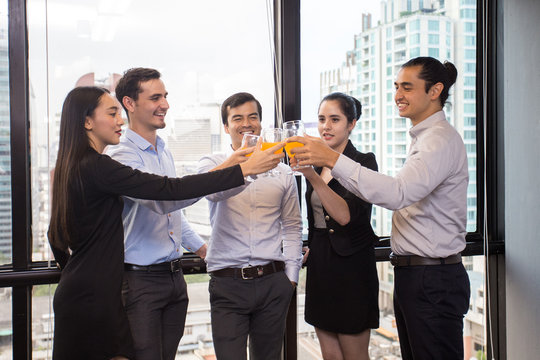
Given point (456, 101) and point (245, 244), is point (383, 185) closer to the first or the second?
point (245, 244)

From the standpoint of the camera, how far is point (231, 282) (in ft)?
6.96

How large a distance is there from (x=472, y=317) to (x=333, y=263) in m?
1.57

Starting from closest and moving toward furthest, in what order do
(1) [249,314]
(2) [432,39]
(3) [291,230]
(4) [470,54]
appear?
1. (1) [249,314]
2. (3) [291,230]
3. (2) [432,39]
4. (4) [470,54]

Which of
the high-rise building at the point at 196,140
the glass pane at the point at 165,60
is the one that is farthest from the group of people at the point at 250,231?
the glass pane at the point at 165,60

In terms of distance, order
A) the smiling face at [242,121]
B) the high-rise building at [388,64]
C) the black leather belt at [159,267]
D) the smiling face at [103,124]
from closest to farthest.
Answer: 1. the smiling face at [103,124]
2. the black leather belt at [159,267]
3. the smiling face at [242,121]
4. the high-rise building at [388,64]

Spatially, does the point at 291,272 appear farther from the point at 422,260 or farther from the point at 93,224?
the point at 93,224

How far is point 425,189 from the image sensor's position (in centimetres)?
188

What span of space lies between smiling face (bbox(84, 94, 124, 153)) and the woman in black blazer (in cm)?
87

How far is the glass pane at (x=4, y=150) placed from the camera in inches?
97.0

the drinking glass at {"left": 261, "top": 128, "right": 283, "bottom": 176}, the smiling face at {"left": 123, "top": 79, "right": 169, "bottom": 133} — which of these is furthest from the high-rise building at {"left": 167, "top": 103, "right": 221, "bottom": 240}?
the drinking glass at {"left": 261, "top": 128, "right": 283, "bottom": 176}

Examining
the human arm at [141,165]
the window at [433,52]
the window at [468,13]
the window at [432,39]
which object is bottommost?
the human arm at [141,165]

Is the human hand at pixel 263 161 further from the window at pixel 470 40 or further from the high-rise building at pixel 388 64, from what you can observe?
the window at pixel 470 40

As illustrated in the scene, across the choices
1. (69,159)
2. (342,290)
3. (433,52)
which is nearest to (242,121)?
(69,159)

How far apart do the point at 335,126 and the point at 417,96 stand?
1.46 ft
